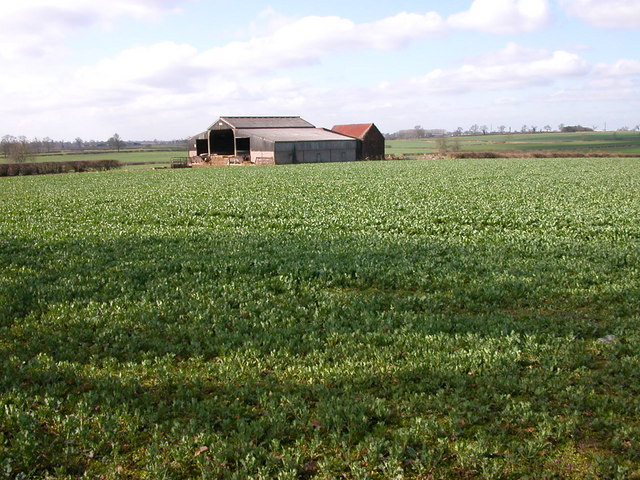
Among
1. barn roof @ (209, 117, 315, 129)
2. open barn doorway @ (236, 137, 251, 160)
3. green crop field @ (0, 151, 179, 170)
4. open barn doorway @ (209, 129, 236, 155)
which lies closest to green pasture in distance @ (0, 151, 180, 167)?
green crop field @ (0, 151, 179, 170)

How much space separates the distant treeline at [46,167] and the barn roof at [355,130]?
38602 mm

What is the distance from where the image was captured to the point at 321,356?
7.41 m

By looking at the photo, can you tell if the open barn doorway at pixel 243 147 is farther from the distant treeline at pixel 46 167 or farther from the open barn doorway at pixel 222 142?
the distant treeline at pixel 46 167

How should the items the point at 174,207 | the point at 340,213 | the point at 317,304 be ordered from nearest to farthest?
the point at 317,304 → the point at 340,213 → the point at 174,207

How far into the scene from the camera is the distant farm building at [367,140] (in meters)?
84.8

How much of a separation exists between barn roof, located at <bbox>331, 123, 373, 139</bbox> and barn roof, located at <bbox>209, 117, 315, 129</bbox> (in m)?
5.33

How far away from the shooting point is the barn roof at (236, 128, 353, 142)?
75.2 meters

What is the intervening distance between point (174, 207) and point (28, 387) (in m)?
18.8

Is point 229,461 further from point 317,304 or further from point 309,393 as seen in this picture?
point 317,304

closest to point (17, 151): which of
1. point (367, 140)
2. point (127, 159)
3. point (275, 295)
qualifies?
point (127, 159)

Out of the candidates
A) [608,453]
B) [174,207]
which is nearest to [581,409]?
[608,453]

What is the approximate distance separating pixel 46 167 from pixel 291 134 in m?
33.6

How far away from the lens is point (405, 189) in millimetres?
31859

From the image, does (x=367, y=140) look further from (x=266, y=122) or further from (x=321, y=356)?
(x=321, y=356)
